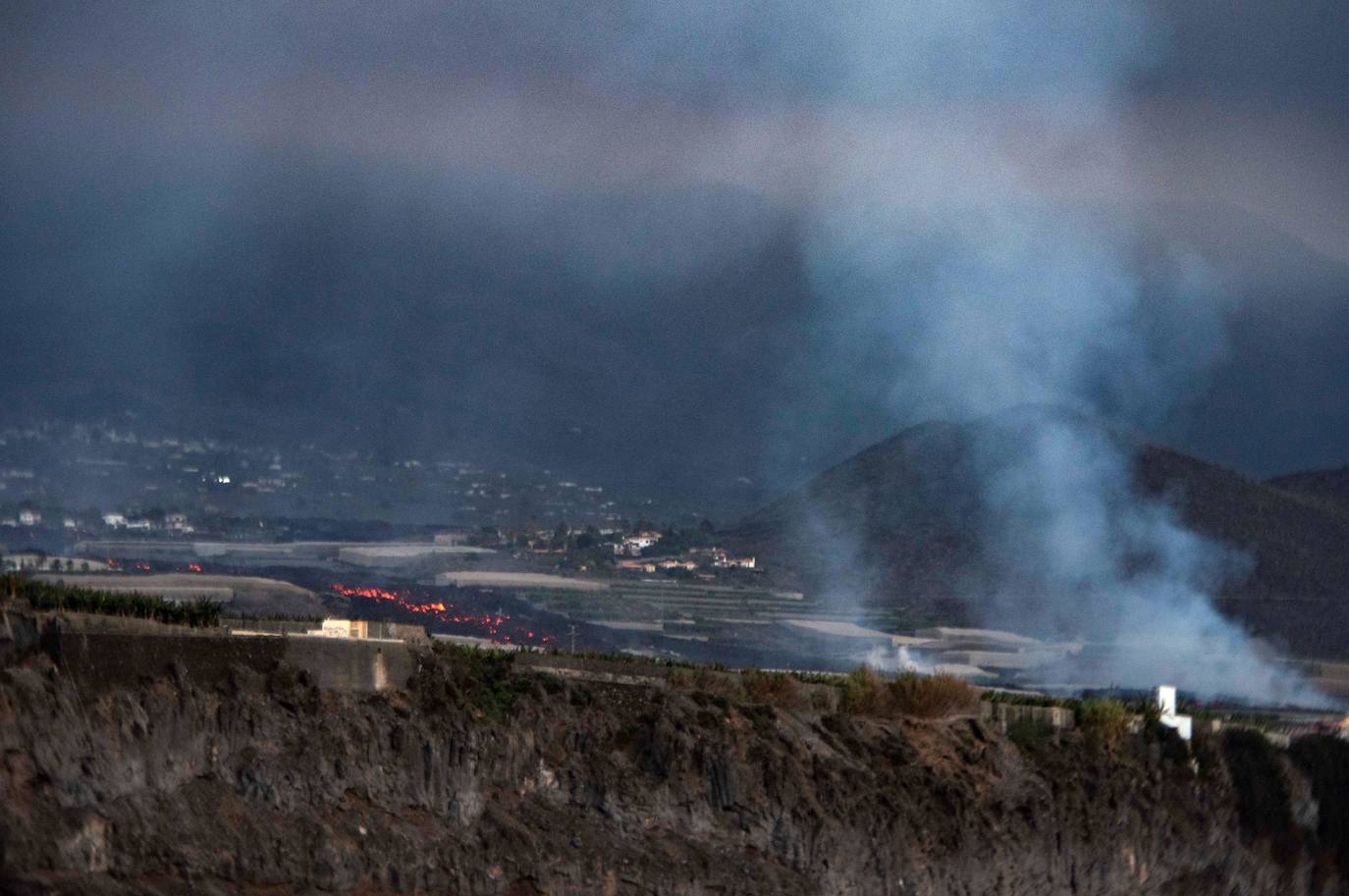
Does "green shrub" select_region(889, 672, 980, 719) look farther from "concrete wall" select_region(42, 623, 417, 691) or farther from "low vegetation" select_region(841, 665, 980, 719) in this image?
"concrete wall" select_region(42, 623, 417, 691)

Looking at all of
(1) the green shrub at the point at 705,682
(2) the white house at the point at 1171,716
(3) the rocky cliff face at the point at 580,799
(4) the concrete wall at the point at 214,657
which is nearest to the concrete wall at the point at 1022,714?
(3) the rocky cliff face at the point at 580,799

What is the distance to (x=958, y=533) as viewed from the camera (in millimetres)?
118625

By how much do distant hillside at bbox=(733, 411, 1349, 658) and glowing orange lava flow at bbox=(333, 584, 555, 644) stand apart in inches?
868

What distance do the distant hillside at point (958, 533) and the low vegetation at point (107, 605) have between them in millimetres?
54526

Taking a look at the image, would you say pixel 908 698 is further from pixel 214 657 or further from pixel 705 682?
pixel 214 657

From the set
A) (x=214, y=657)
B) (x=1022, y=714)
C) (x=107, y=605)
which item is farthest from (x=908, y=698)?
(x=214, y=657)

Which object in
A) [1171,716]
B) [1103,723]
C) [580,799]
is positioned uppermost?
[1171,716]

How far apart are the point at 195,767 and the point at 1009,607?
225 ft

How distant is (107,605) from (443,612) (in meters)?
43.2

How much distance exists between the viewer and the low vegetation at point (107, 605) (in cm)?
3812

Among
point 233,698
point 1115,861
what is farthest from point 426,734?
point 1115,861

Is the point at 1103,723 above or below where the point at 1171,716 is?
below

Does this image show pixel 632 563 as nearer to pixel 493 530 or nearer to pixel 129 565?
pixel 493 530

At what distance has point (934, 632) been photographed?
93.8m
